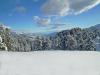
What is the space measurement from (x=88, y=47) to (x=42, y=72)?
107m

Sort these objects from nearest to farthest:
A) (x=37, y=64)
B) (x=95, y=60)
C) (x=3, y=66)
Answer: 1. (x=3, y=66)
2. (x=37, y=64)
3. (x=95, y=60)

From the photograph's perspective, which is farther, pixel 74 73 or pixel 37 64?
pixel 37 64

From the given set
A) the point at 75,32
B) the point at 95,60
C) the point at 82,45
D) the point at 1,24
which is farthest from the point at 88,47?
the point at 95,60

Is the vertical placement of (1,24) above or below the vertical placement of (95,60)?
above

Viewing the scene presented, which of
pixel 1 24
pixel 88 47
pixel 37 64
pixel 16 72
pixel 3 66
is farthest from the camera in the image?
pixel 88 47

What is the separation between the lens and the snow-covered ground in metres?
7.16

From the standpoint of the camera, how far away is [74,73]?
23.3 ft

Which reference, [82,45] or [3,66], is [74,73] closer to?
[3,66]

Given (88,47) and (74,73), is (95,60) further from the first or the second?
(88,47)

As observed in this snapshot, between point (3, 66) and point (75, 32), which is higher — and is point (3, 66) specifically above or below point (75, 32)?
below

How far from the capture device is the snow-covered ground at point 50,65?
7.16 meters

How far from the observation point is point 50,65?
310 inches

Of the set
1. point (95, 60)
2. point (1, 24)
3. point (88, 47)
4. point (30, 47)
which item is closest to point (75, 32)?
point (30, 47)

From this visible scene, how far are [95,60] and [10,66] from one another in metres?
3.37
